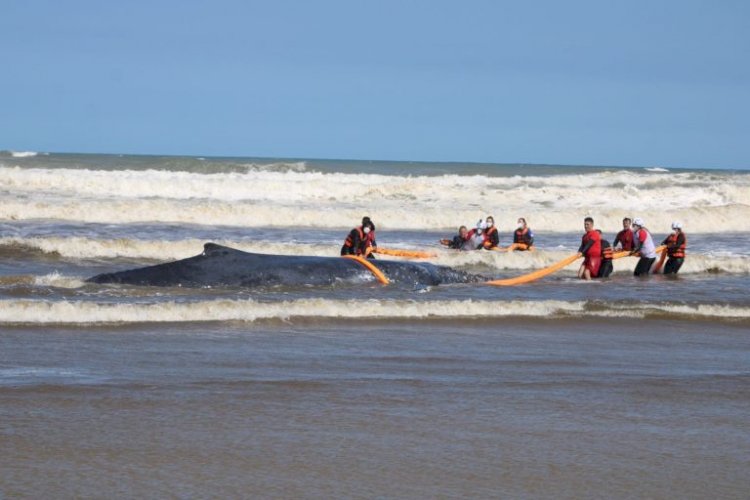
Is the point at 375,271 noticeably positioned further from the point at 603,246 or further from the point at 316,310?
the point at 603,246

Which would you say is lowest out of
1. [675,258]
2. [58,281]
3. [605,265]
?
[58,281]

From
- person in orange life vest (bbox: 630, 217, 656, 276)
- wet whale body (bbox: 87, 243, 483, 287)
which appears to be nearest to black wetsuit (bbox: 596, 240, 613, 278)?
person in orange life vest (bbox: 630, 217, 656, 276)

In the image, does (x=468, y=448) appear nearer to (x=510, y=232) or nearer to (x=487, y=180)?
(x=510, y=232)

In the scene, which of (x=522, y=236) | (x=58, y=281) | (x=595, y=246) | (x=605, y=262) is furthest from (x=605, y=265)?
(x=58, y=281)

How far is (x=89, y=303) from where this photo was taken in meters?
11.9

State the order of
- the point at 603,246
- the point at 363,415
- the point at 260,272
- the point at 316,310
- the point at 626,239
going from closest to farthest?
the point at 363,415 < the point at 316,310 < the point at 260,272 < the point at 603,246 < the point at 626,239

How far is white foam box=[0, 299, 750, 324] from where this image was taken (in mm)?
11320

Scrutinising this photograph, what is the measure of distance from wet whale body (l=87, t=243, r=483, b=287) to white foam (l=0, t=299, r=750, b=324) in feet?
8.01

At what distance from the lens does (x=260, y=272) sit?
15.3m

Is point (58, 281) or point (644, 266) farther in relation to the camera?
point (644, 266)

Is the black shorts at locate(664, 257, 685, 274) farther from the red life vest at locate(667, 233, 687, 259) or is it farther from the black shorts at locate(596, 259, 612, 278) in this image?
the black shorts at locate(596, 259, 612, 278)

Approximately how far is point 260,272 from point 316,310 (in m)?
3.11

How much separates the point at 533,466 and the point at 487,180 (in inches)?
2027

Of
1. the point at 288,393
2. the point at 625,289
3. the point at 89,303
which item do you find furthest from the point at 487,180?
the point at 288,393
